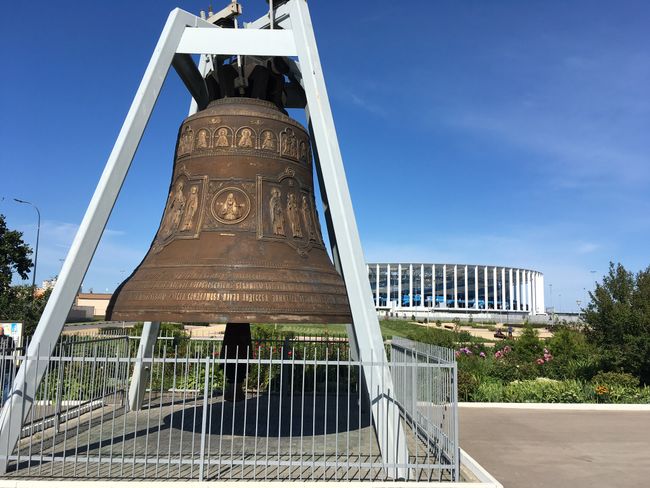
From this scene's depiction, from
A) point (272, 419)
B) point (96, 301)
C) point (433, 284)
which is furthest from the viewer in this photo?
point (433, 284)

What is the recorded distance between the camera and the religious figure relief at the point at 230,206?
577 cm

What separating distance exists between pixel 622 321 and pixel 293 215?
10665 mm

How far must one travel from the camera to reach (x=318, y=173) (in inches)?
282

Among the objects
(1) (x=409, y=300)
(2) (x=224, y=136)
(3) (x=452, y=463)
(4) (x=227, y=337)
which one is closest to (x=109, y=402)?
(4) (x=227, y=337)

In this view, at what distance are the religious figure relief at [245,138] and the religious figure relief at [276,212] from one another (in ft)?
2.15

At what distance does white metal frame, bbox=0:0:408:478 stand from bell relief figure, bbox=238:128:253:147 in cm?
84

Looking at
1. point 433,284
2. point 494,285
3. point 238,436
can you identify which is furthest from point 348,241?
point 494,285

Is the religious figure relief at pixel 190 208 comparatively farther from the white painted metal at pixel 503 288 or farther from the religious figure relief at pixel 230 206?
the white painted metal at pixel 503 288

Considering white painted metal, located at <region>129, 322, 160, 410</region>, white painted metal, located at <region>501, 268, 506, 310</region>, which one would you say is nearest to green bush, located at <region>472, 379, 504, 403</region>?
white painted metal, located at <region>129, 322, 160, 410</region>

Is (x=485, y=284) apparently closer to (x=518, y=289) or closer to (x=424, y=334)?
(x=518, y=289)

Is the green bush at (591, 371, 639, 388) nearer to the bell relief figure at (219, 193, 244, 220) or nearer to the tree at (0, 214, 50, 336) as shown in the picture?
the bell relief figure at (219, 193, 244, 220)

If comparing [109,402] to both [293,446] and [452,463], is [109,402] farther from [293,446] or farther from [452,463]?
[452,463]

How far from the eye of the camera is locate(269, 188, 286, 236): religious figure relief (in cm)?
586

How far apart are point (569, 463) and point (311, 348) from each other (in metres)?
6.48
